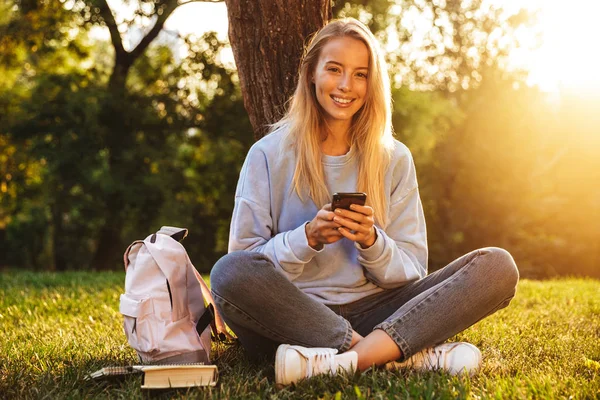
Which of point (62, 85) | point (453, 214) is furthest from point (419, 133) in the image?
point (62, 85)

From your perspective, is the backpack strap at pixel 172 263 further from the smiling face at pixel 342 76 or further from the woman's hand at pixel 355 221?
the smiling face at pixel 342 76

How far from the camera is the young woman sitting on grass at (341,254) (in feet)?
9.48

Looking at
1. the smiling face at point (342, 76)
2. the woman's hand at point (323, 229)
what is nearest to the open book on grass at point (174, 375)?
the woman's hand at point (323, 229)

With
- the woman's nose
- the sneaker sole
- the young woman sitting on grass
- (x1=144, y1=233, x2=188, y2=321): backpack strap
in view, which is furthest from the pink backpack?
the woman's nose

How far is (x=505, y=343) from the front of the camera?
3617 mm

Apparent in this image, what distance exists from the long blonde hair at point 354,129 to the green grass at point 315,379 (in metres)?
0.91

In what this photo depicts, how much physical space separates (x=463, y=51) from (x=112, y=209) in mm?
10005

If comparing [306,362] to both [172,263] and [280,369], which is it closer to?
[280,369]

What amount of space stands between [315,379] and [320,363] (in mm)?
83

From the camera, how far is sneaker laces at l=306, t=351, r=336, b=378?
9.04 ft

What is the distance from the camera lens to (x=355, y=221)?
295 cm

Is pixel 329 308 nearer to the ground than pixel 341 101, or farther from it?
nearer to the ground

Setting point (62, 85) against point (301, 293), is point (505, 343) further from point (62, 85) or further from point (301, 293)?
point (62, 85)

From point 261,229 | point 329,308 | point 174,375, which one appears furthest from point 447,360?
point 174,375
